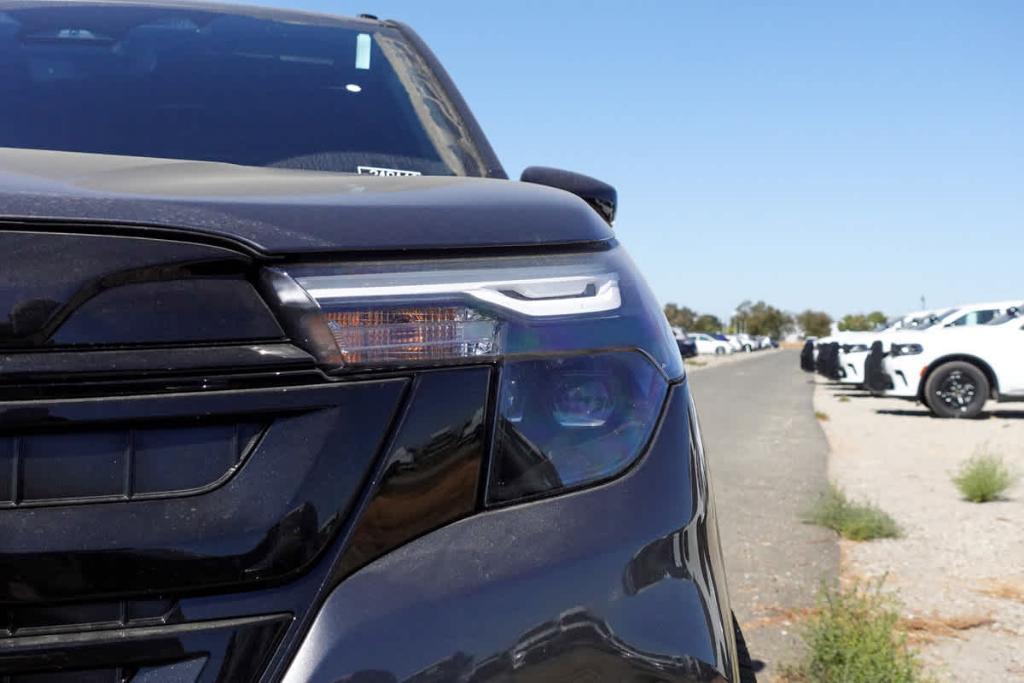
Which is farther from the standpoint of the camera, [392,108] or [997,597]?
[997,597]

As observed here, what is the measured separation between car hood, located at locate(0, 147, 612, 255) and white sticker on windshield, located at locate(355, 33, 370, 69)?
1187 millimetres

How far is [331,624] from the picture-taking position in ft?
3.57

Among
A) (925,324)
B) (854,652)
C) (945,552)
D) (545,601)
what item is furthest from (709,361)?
(545,601)

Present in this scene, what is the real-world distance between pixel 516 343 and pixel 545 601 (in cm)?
32

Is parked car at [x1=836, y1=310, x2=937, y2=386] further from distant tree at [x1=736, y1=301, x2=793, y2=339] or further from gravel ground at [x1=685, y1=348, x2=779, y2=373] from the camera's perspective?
distant tree at [x1=736, y1=301, x2=793, y2=339]

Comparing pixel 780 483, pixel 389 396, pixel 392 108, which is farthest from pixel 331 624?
pixel 780 483

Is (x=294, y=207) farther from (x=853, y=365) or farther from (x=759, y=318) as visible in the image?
(x=759, y=318)

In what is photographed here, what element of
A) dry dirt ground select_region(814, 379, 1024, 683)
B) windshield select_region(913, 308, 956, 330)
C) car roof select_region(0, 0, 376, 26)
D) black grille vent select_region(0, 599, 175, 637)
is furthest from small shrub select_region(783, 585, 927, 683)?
windshield select_region(913, 308, 956, 330)

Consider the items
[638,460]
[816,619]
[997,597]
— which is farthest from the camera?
[997,597]

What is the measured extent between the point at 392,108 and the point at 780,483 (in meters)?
6.80

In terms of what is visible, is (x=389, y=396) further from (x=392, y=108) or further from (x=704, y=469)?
(x=392, y=108)

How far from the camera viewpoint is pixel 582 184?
219cm

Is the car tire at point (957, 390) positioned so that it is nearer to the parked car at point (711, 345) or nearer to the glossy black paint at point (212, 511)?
the glossy black paint at point (212, 511)

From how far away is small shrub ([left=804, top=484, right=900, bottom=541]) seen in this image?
6219mm
